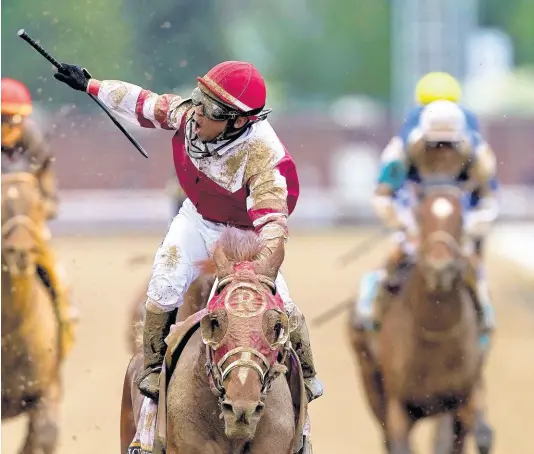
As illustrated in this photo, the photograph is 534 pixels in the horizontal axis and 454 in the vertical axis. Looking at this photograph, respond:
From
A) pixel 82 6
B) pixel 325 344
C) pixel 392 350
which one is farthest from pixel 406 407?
pixel 82 6

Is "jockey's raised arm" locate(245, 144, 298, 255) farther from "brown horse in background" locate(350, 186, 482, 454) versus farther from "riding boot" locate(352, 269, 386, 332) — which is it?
"riding boot" locate(352, 269, 386, 332)

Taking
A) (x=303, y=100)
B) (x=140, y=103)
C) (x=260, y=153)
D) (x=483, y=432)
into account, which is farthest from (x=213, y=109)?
(x=303, y=100)

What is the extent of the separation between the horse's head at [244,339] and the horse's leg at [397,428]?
11.7 ft

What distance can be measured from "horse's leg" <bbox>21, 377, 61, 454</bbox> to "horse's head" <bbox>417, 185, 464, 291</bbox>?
2.00 m

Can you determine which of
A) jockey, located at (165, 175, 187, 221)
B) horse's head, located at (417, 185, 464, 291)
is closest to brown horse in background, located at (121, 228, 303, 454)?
horse's head, located at (417, 185, 464, 291)

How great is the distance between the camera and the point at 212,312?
4.12 meters

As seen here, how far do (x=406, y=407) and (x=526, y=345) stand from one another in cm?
850

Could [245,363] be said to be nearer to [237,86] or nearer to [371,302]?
[237,86]

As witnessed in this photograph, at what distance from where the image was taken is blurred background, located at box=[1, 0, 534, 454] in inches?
874

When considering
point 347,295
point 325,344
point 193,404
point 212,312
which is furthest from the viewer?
point 347,295

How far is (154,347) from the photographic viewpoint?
16.0 feet

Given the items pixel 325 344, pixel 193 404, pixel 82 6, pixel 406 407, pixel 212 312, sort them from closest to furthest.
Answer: pixel 212 312 < pixel 193 404 < pixel 406 407 < pixel 325 344 < pixel 82 6

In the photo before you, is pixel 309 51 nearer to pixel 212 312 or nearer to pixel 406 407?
pixel 406 407

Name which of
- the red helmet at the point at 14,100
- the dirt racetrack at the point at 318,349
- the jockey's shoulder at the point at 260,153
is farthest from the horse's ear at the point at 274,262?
the dirt racetrack at the point at 318,349
